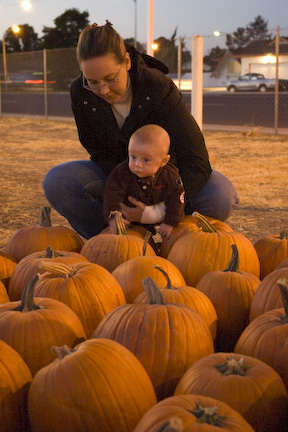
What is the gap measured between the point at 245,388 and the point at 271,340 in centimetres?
27

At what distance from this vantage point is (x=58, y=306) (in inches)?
76.1

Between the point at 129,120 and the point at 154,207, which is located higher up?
the point at 129,120

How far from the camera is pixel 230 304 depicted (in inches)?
89.2

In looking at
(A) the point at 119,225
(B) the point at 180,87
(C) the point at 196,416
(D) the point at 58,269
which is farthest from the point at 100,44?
(B) the point at 180,87

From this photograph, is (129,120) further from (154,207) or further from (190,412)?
(190,412)

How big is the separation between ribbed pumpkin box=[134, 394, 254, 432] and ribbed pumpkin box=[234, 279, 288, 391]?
42 centimetres

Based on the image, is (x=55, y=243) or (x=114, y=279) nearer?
(x=114, y=279)

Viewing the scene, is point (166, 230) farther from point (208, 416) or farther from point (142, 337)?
point (208, 416)

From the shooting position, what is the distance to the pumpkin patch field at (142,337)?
4.89 feet

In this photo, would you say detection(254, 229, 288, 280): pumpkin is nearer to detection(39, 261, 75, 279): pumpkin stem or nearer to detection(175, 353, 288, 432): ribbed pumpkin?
detection(39, 261, 75, 279): pumpkin stem

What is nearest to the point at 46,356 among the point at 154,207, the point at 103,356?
the point at 103,356

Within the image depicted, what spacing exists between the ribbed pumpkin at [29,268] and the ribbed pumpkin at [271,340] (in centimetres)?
90

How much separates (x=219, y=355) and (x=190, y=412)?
339 mm

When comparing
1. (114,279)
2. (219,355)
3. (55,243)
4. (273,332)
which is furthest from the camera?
(55,243)
